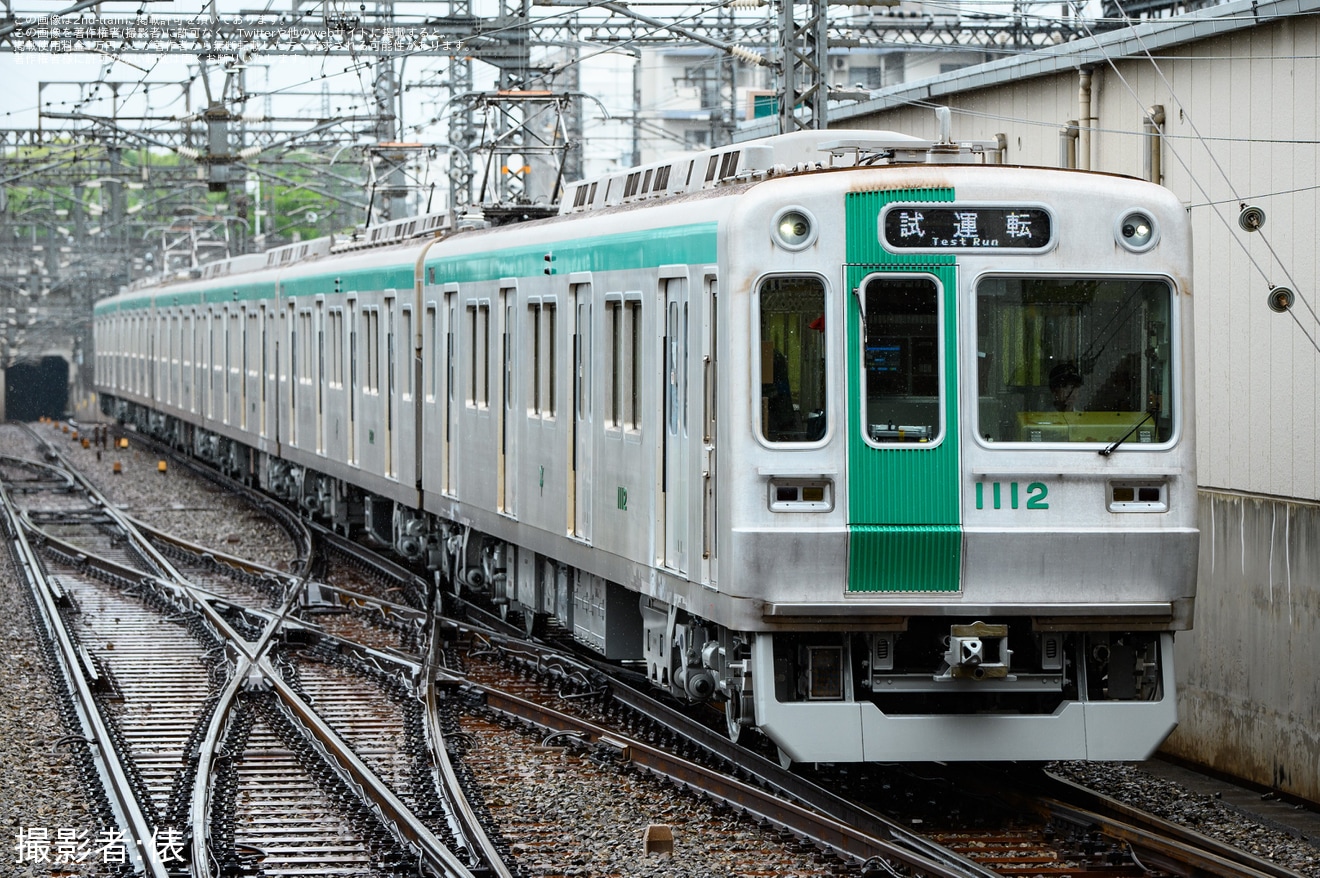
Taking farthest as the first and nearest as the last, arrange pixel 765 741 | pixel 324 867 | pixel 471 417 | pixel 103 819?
1. pixel 471 417
2. pixel 765 741
3. pixel 103 819
4. pixel 324 867

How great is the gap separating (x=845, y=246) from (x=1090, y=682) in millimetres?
2183

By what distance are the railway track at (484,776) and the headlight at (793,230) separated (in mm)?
2350

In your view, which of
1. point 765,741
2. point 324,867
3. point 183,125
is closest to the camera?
point 324,867

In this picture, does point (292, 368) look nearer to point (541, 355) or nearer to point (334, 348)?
point (334, 348)

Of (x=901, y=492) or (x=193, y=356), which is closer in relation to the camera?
(x=901, y=492)

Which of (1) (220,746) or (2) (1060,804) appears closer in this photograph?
(2) (1060,804)

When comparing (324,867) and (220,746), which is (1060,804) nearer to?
(324,867)

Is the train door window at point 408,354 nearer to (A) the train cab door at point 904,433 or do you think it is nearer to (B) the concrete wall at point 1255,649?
(B) the concrete wall at point 1255,649

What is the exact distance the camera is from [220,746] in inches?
419

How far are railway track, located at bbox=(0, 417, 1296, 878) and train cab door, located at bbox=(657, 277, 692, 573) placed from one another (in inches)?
41.5

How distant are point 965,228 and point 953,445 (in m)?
0.93

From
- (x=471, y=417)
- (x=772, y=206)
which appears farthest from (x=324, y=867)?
(x=471, y=417)

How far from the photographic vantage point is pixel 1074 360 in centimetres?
846

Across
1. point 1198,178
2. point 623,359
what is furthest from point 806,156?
point 1198,178
